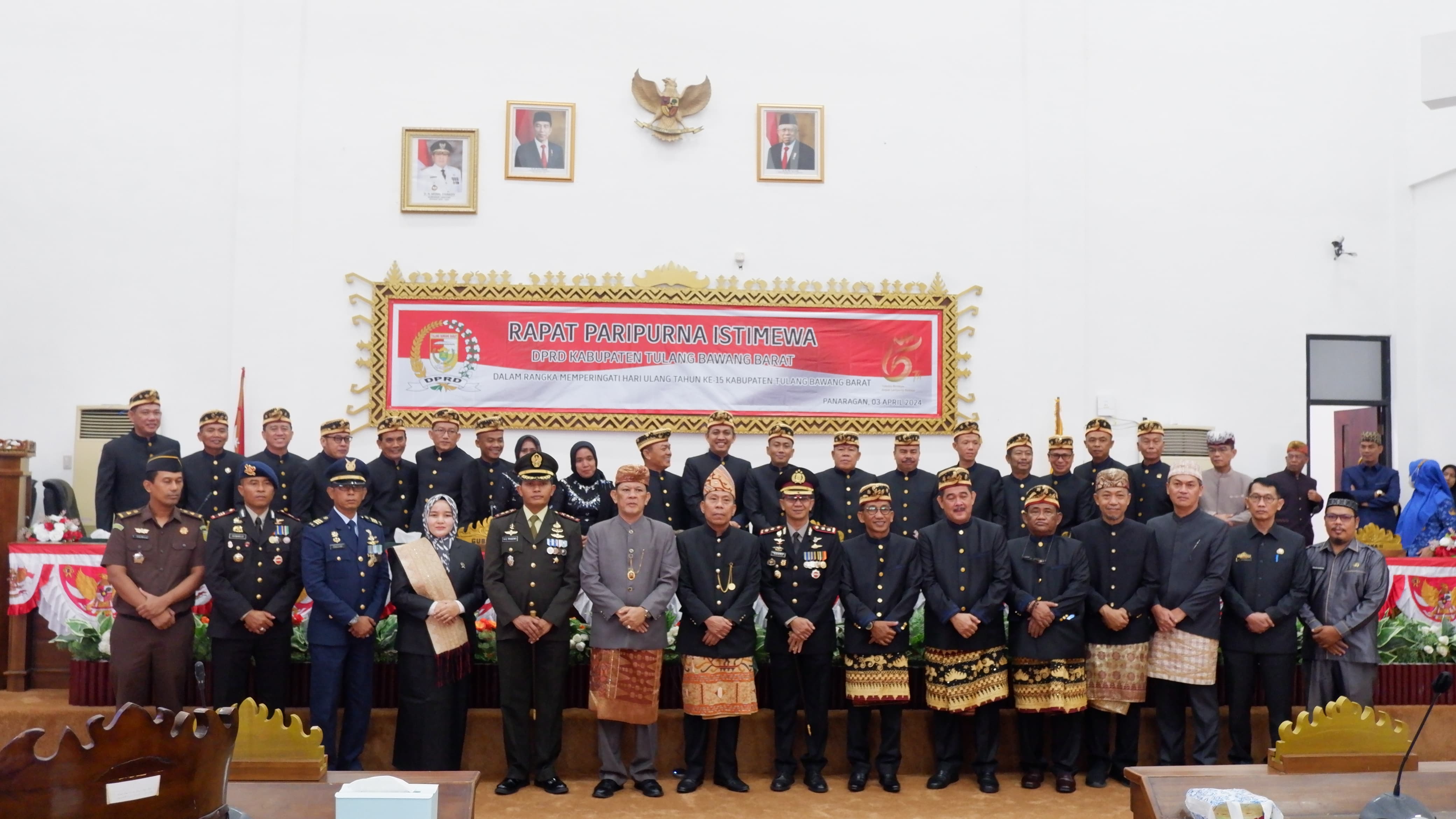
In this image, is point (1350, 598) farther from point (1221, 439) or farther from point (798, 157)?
point (798, 157)

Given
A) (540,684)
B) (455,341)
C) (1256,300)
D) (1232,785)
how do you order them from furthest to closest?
(1256,300) → (455,341) → (540,684) → (1232,785)

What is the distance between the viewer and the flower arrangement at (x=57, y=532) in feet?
19.9

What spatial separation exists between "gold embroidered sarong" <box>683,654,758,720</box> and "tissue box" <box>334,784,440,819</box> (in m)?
2.36

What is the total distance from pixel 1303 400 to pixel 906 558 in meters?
4.86

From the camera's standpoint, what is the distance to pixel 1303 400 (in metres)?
8.66

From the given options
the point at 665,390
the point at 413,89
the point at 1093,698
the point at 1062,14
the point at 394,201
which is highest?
the point at 1062,14

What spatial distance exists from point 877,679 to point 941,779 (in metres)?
0.52

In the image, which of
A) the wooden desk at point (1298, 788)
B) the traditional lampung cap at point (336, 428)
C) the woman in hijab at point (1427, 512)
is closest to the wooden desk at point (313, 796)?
the wooden desk at point (1298, 788)

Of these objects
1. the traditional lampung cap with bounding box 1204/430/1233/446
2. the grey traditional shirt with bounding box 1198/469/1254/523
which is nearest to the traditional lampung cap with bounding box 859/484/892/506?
the traditional lampung cap with bounding box 1204/430/1233/446

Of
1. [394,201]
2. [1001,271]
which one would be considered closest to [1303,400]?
[1001,271]

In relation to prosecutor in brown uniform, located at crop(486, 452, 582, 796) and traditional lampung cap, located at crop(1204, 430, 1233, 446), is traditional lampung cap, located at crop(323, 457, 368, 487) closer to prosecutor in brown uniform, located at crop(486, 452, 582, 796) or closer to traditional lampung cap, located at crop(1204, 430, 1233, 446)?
prosecutor in brown uniform, located at crop(486, 452, 582, 796)

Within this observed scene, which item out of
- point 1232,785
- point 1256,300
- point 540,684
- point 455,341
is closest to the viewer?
point 1232,785

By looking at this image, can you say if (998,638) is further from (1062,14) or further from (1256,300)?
(1062,14)

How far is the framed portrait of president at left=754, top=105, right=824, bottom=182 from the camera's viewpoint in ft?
27.8
